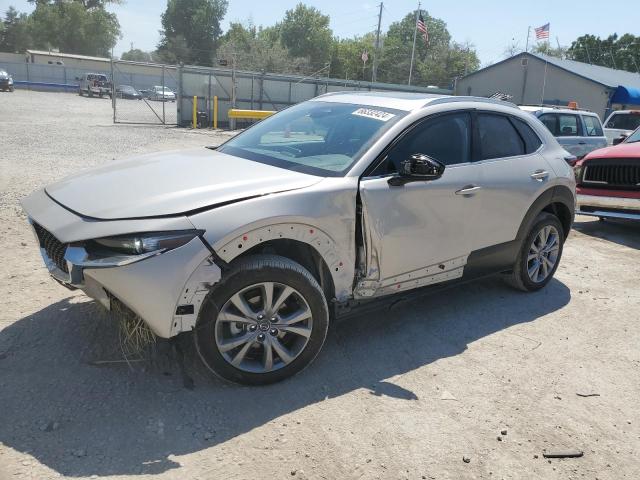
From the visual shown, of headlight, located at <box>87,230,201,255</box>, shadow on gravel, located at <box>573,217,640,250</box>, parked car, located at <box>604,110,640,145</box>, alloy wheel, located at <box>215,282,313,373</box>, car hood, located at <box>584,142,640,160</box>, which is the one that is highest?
parked car, located at <box>604,110,640,145</box>

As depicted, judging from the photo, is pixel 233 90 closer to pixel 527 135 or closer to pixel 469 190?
pixel 527 135

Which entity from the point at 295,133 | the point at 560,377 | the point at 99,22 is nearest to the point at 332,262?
the point at 295,133

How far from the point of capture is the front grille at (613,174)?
7551mm

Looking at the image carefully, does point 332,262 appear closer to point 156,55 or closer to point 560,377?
point 560,377

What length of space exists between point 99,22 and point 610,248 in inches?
4147

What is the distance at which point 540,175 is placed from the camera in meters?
4.79

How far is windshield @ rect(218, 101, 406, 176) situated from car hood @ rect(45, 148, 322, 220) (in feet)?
0.67

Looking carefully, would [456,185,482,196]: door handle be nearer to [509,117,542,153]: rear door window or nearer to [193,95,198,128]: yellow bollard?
[509,117,542,153]: rear door window

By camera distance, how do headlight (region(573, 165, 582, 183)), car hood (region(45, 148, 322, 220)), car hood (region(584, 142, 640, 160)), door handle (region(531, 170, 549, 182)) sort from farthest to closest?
headlight (region(573, 165, 582, 183)) → car hood (region(584, 142, 640, 160)) → door handle (region(531, 170, 549, 182)) → car hood (region(45, 148, 322, 220))

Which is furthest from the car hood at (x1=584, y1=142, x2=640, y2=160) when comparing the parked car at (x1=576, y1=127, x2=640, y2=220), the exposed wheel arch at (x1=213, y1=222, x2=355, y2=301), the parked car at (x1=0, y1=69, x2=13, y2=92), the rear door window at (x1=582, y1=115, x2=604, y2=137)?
the parked car at (x1=0, y1=69, x2=13, y2=92)

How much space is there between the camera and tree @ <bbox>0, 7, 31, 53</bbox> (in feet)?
278

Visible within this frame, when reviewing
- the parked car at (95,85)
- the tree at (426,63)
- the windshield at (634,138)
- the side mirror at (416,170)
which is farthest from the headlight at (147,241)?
the tree at (426,63)

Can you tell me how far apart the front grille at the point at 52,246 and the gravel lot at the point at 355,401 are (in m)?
0.70

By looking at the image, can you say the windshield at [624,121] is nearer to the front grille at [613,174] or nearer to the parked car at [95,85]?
the front grille at [613,174]
